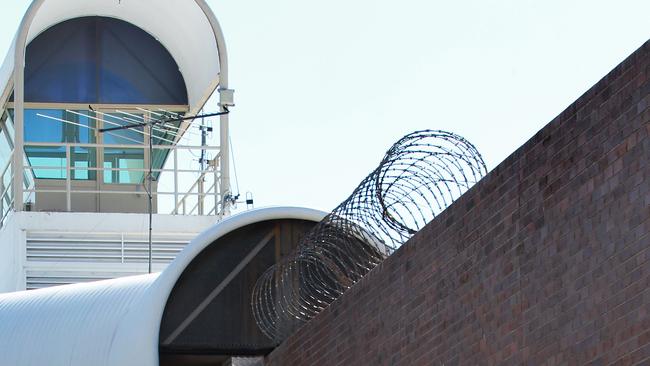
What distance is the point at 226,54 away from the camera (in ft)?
83.6

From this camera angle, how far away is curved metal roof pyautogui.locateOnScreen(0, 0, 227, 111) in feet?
83.9

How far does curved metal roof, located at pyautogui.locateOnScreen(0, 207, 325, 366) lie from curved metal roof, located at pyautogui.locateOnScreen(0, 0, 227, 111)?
26.5 feet

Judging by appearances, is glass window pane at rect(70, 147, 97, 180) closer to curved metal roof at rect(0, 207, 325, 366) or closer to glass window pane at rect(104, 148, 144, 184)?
glass window pane at rect(104, 148, 144, 184)

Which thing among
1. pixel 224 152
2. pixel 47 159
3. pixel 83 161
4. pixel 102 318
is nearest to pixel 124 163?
pixel 83 161

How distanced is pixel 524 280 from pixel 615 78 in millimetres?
1555

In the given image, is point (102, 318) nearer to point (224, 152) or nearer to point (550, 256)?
point (550, 256)

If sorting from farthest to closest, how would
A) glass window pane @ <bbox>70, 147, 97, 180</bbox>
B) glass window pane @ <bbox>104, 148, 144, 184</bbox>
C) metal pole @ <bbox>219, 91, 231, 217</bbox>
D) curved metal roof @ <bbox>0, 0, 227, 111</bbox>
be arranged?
glass window pane @ <bbox>104, 148, 144, 184</bbox>, glass window pane @ <bbox>70, 147, 97, 180</bbox>, curved metal roof @ <bbox>0, 0, 227, 111</bbox>, metal pole @ <bbox>219, 91, 231, 217</bbox>

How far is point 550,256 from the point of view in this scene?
361 inches

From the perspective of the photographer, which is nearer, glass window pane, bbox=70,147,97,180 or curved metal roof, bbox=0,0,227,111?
curved metal roof, bbox=0,0,227,111

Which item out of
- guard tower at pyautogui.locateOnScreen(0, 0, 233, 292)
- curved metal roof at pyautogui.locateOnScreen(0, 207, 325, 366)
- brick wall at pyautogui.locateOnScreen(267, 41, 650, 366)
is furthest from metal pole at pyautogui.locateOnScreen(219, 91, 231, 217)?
brick wall at pyautogui.locateOnScreen(267, 41, 650, 366)

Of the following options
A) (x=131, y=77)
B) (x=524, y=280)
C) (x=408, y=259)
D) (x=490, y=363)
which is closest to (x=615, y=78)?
(x=524, y=280)

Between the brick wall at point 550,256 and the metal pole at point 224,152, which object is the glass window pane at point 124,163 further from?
the brick wall at point 550,256

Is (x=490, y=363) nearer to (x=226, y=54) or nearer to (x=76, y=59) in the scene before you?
(x=226, y=54)

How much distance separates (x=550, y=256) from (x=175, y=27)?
59.3 feet
